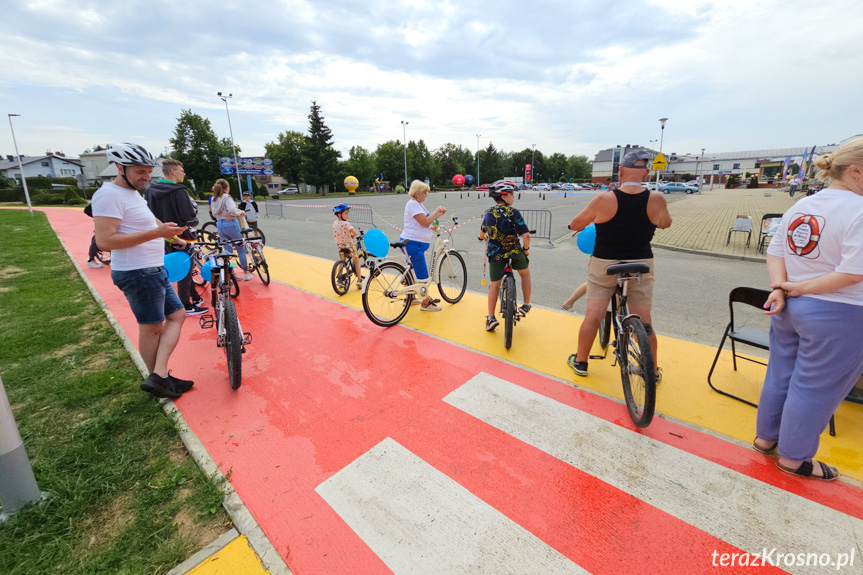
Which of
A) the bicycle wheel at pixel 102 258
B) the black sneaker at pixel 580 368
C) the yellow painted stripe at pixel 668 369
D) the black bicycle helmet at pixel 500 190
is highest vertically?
the black bicycle helmet at pixel 500 190

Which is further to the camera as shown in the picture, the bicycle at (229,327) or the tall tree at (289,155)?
the tall tree at (289,155)

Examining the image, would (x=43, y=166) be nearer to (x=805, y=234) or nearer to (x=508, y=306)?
(x=508, y=306)

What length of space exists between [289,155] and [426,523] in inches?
2577

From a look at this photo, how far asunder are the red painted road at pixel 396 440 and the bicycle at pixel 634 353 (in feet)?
0.66

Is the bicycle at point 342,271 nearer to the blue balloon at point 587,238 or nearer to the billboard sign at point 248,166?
the blue balloon at point 587,238

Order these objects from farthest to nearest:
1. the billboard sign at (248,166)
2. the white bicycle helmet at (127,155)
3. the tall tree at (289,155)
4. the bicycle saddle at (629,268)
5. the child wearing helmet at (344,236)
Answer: the tall tree at (289,155) < the billboard sign at (248,166) < the child wearing helmet at (344,236) < the bicycle saddle at (629,268) < the white bicycle helmet at (127,155)

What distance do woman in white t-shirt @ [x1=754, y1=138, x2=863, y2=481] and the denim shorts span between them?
460 cm

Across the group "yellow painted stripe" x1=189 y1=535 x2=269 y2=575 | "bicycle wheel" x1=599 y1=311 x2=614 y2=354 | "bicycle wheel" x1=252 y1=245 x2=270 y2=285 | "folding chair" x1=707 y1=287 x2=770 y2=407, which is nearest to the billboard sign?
A: "bicycle wheel" x1=252 y1=245 x2=270 y2=285

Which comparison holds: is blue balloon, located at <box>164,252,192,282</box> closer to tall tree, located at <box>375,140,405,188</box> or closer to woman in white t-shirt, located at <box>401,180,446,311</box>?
woman in white t-shirt, located at <box>401,180,446,311</box>

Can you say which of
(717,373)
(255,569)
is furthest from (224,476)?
(717,373)

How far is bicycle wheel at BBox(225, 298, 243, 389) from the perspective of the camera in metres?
3.57

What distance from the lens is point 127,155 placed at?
289 centimetres

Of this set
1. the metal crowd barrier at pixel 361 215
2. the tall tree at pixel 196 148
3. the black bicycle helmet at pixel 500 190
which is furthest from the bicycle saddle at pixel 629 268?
the tall tree at pixel 196 148

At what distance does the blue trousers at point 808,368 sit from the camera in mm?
2186
